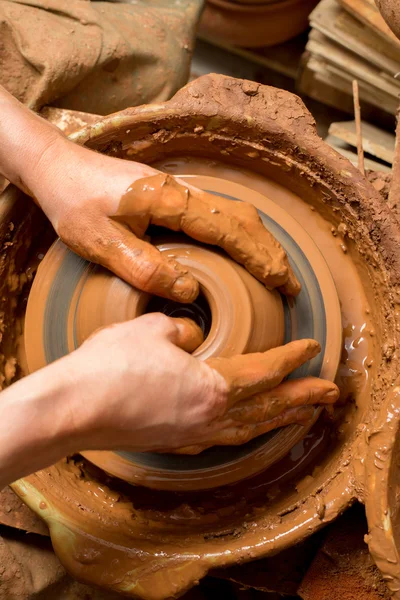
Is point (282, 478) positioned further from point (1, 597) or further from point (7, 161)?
point (7, 161)

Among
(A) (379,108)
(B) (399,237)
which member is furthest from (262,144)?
(A) (379,108)

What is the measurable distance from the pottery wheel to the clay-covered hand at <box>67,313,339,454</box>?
0.54ft

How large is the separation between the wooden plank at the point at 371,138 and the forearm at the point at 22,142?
175 cm

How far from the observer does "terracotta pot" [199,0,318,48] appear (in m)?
3.23

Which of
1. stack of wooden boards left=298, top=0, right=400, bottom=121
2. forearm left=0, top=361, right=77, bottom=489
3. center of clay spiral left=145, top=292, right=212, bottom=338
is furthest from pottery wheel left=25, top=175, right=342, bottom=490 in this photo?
stack of wooden boards left=298, top=0, right=400, bottom=121

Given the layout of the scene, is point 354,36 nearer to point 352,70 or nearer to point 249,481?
point 352,70

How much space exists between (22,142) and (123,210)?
0.39 m

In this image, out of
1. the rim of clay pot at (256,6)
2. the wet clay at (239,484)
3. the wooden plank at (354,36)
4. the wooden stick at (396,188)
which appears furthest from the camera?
the rim of clay pot at (256,6)

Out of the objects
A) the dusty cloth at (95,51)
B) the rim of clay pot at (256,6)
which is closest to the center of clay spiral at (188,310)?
the dusty cloth at (95,51)

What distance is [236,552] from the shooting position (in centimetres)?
161

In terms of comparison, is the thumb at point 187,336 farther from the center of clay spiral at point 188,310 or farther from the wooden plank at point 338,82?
the wooden plank at point 338,82

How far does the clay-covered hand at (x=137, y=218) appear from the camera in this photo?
1.61 meters

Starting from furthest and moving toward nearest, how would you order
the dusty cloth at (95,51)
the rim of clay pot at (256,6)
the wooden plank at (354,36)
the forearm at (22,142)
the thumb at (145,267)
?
1. the rim of clay pot at (256,6)
2. the wooden plank at (354,36)
3. the dusty cloth at (95,51)
4. the forearm at (22,142)
5. the thumb at (145,267)

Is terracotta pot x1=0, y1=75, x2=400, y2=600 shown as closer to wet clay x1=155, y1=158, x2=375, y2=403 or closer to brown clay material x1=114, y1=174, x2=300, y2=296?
wet clay x1=155, y1=158, x2=375, y2=403
